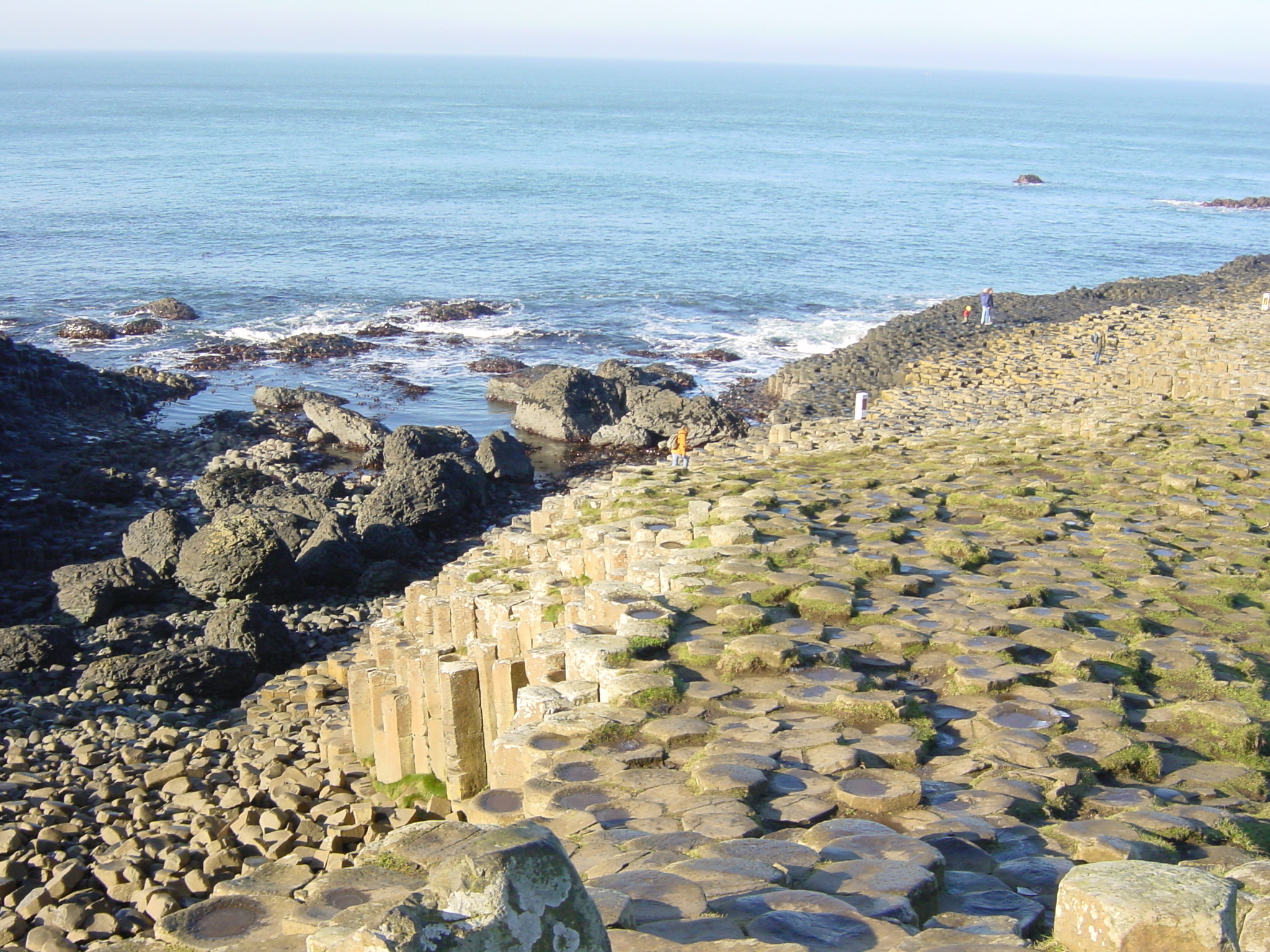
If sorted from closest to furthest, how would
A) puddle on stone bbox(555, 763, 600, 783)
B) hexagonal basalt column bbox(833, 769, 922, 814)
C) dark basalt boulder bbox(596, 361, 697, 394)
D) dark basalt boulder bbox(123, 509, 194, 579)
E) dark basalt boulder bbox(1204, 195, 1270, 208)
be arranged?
1. hexagonal basalt column bbox(833, 769, 922, 814)
2. puddle on stone bbox(555, 763, 600, 783)
3. dark basalt boulder bbox(123, 509, 194, 579)
4. dark basalt boulder bbox(596, 361, 697, 394)
5. dark basalt boulder bbox(1204, 195, 1270, 208)

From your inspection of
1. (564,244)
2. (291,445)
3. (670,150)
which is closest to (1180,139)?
(670,150)

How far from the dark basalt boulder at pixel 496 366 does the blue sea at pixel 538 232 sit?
2.87ft

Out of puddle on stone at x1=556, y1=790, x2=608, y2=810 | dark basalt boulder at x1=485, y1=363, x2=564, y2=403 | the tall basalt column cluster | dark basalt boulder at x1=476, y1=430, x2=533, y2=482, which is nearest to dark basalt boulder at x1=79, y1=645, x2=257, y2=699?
the tall basalt column cluster

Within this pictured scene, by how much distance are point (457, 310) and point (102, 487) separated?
21.3 m

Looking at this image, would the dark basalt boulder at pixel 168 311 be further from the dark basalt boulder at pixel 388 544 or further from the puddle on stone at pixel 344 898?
the puddle on stone at pixel 344 898

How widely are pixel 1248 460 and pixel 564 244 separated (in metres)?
45.4

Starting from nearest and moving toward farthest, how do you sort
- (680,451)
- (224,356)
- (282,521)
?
1. (282,521)
2. (680,451)
3. (224,356)

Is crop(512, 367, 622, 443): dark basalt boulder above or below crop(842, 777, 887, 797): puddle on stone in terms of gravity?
below

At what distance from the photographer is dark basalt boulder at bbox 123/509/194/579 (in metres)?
18.0

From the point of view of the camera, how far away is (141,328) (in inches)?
1506

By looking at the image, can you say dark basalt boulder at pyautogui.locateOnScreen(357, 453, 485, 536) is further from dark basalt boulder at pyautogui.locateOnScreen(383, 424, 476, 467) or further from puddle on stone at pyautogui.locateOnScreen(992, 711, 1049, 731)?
puddle on stone at pyautogui.locateOnScreen(992, 711, 1049, 731)

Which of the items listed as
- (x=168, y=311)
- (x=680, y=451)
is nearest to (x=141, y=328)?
(x=168, y=311)

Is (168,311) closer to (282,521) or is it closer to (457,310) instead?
(457,310)

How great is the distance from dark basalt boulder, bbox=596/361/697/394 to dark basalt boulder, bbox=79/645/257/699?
1757 centimetres
